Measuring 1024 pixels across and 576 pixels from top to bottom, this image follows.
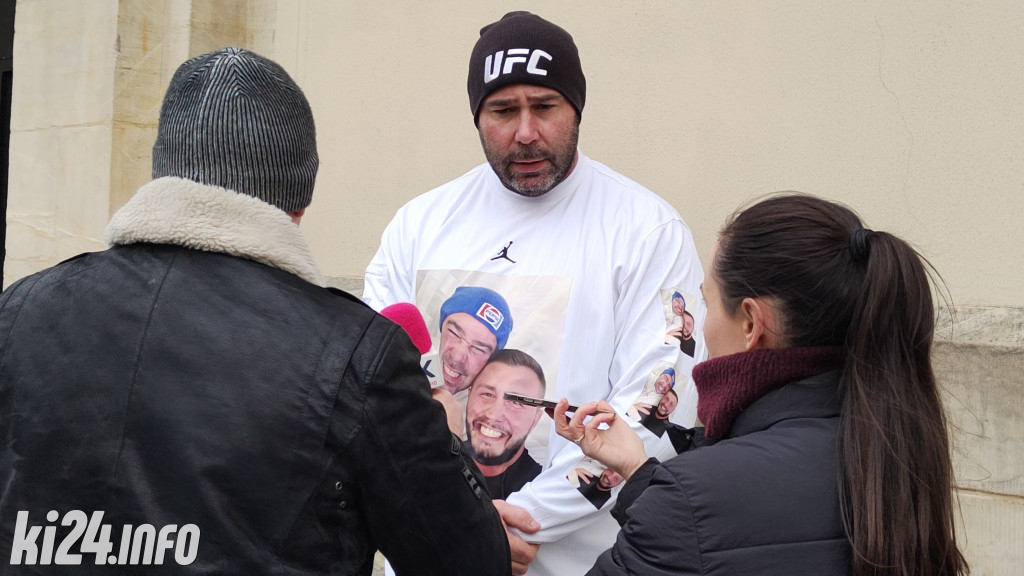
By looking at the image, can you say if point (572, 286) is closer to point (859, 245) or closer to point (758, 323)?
point (758, 323)

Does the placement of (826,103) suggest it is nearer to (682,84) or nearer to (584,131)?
(682,84)

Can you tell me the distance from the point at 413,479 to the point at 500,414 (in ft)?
3.56

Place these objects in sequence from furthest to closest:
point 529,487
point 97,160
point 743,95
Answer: point 97,160, point 743,95, point 529,487

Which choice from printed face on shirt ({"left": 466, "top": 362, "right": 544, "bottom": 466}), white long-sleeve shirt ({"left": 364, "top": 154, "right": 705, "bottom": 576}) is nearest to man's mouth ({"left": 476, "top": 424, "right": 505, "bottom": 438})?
printed face on shirt ({"left": 466, "top": 362, "right": 544, "bottom": 466})

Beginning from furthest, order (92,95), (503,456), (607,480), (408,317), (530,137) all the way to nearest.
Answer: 1. (92,95)
2. (530,137)
3. (503,456)
4. (607,480)
5. (408,317)

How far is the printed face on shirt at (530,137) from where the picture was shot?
2.54 metres

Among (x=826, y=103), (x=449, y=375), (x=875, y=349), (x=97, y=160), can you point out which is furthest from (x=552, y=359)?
(x=97, y=160)

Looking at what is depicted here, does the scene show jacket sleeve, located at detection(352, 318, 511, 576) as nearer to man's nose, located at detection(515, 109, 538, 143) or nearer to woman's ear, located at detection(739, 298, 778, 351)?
woman's ear, located at detection(739, 298, 778, 351)

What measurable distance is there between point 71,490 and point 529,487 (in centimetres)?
120

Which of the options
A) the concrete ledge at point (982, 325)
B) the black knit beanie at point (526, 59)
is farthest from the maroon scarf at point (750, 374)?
the concrete ledge at point (982, 325)

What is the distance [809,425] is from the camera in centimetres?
141

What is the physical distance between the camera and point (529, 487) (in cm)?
231

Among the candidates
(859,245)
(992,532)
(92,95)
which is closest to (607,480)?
(859,245)

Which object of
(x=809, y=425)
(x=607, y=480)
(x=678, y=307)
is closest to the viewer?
(x=809, y=425)
